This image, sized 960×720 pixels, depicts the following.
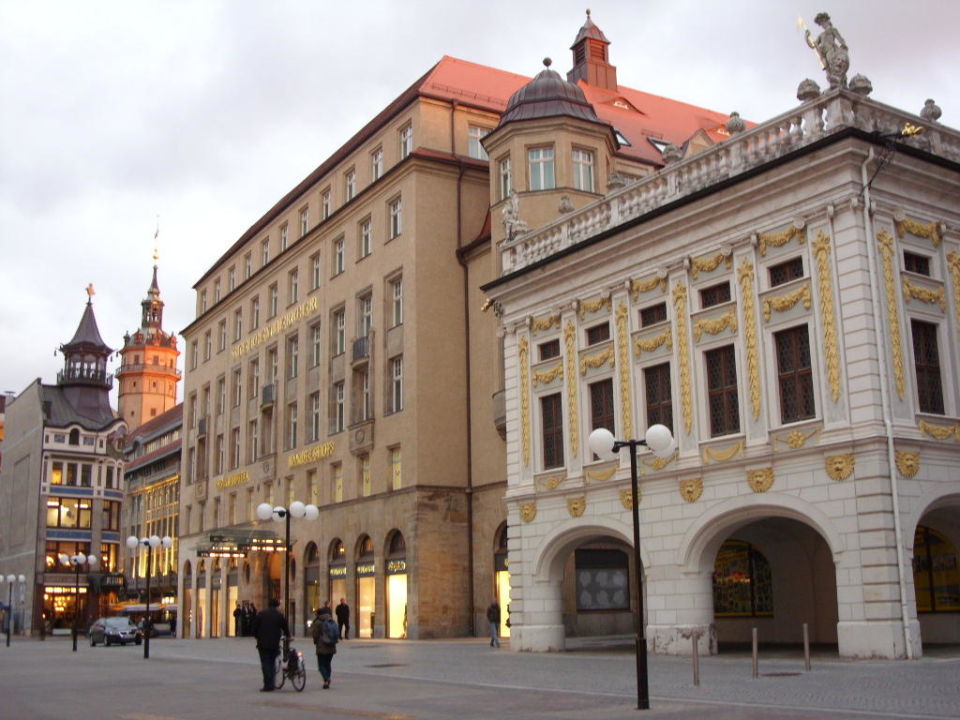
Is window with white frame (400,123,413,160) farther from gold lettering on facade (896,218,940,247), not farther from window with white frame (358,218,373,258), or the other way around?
gold lettering on facade (896,218,940,247)

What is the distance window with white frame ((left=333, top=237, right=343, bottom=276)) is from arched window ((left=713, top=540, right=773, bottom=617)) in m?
29.3

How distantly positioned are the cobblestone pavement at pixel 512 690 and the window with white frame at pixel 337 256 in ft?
93.4

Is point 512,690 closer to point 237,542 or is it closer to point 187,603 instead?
point 237,542

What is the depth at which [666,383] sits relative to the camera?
2886 cm

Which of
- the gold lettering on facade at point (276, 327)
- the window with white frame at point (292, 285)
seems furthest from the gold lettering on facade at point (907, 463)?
the window with white frame at point (292, 285)

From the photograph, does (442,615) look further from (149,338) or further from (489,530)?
(149,338)

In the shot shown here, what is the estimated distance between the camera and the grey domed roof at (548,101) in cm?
4262

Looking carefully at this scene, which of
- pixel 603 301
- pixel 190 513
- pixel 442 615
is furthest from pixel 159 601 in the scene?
pixel 603 301

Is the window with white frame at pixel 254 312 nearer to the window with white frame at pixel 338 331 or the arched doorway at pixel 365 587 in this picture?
the window with white frame at pixel 338 331

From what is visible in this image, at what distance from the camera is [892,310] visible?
24.5 metres

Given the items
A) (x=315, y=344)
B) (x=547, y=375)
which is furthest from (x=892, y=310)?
(x=315, y=344)

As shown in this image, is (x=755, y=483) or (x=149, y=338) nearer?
(x=755, y=483)

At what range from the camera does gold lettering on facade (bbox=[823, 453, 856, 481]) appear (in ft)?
77.9

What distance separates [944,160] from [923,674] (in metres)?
12.3
